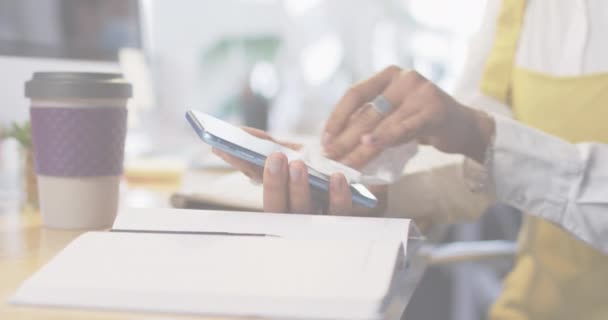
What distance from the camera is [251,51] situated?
2234 millimetres

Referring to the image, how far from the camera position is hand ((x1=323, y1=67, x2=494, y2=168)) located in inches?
28.3

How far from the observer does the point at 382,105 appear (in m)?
0.73

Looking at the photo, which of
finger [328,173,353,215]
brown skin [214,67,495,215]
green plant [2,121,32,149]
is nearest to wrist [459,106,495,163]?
brown skin [214,67,495,215]

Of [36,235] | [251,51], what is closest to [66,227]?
[36,235]

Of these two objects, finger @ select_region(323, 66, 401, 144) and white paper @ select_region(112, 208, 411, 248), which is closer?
white paper @ select_region(112, 208, 411, 248)

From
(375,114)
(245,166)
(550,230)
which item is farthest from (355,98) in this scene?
(550,230)

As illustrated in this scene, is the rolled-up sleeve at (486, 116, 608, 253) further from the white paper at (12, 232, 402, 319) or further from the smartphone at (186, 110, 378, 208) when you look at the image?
the white paper at (12, 232, 402, 319)

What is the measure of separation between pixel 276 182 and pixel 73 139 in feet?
0.65

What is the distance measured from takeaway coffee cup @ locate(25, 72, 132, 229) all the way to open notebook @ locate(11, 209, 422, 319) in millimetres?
128

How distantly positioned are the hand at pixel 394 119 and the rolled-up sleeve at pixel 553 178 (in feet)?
0.17

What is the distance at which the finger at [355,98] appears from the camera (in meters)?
0.75

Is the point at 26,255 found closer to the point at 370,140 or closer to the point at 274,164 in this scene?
the point at 274,164

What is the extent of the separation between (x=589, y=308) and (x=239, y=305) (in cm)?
73

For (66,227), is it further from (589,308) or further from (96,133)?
(589,308)
